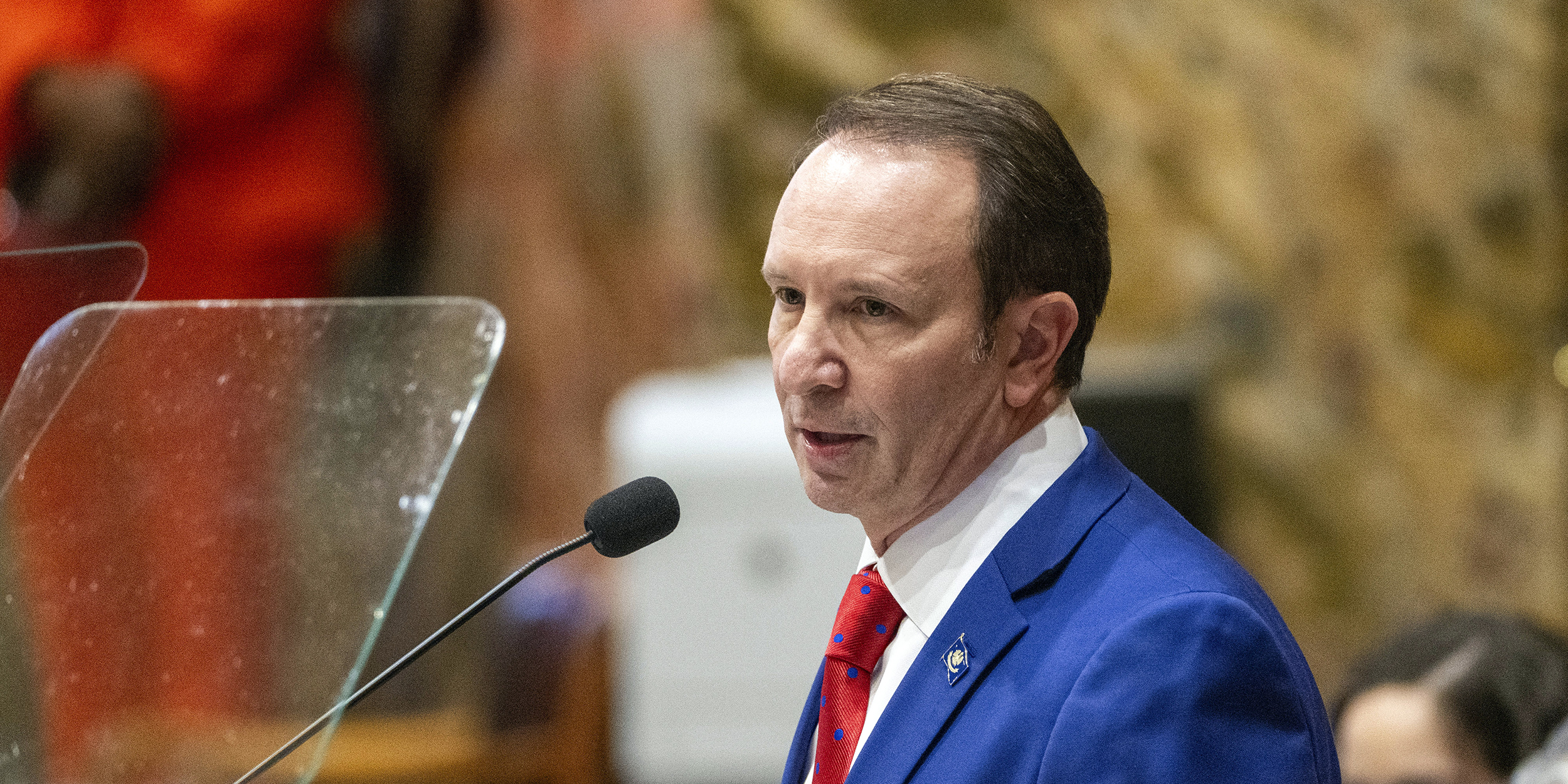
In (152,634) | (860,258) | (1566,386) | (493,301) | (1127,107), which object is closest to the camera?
(860,258)

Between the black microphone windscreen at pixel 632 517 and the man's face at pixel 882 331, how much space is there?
0.46 feet

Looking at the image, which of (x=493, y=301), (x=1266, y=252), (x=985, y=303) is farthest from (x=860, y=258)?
(x=493, y=301)

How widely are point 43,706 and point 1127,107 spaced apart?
3748 mm

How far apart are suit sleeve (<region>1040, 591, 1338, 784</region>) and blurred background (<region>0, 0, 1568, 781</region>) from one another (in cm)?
264

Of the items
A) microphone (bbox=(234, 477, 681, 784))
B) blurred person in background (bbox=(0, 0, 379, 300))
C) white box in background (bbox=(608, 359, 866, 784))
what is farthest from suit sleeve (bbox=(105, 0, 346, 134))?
microphone (bbox=(234, 477, 681, 784))

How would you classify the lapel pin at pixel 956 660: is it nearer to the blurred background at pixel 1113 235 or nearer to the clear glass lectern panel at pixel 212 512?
the clear glass lectern panel at pixel 212 512

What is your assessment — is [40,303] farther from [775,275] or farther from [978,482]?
[978,482]

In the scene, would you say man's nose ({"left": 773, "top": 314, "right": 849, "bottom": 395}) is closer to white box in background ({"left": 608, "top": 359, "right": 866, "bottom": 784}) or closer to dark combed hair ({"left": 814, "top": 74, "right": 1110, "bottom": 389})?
dark combed hair ({"left": 814, "top": 74, "right": 1110, "bottom": 389})

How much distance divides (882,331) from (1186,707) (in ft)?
1.28

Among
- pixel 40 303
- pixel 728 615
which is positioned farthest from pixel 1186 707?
pixel 728 615

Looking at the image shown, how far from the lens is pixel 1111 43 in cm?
453

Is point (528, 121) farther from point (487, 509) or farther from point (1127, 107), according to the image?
point (1127, 107)

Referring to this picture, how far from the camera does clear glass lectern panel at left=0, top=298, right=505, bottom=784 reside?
4.32ft

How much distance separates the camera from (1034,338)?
1.35 m
